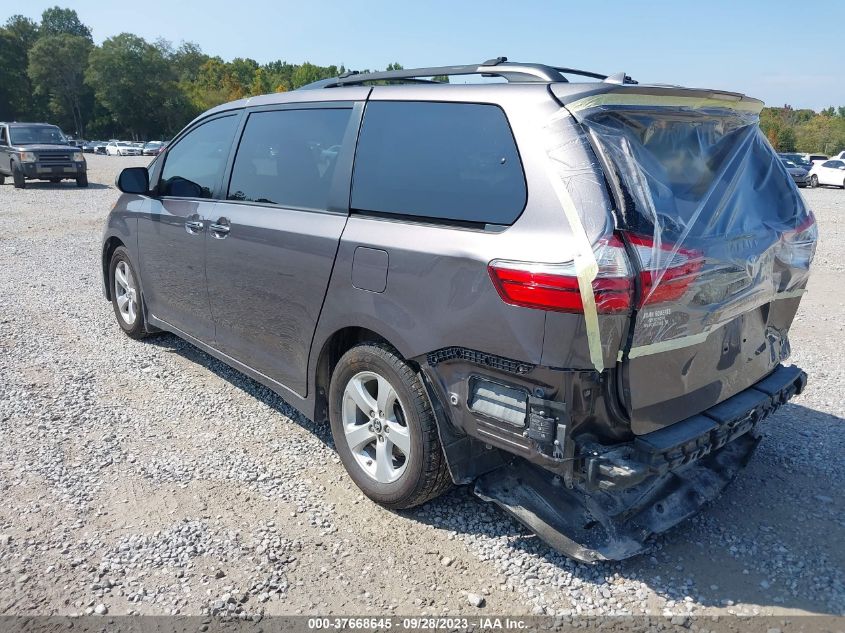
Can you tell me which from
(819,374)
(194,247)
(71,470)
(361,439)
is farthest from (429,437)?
(819,374)

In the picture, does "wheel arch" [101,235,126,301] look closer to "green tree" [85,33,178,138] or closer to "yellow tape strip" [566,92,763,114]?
"yellow tape strip" [566,92,763,114]

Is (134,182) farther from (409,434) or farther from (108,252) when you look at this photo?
(409,434)

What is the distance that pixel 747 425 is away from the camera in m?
2.91

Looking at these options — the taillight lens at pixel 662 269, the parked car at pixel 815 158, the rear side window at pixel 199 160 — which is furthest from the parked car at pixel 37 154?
the parked car at pixel 815 158

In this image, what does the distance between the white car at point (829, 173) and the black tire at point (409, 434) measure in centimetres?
3247

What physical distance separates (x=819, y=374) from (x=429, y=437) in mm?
3842

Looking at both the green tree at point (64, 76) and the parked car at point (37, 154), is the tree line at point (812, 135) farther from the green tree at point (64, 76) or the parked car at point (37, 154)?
the green tree at point (64, 76)

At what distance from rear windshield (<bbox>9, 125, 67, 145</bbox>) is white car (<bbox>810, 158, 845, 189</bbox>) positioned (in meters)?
31.1

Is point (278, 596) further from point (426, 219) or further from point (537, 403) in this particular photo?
point (426, 219)

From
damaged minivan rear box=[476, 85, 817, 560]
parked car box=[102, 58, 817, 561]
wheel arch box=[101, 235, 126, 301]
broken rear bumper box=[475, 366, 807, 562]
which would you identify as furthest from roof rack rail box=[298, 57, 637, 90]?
wheel arch box=[101, 235, 126, 301]

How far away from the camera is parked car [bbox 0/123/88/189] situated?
19.4m

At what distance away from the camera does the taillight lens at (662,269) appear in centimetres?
234

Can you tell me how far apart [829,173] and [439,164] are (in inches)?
1287

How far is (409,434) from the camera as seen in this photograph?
2.97 metres
